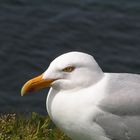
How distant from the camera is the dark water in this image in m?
10.2

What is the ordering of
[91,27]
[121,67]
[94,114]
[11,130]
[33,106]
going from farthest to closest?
[91,27], [121,67], [33,106], [11,130], [94,114]

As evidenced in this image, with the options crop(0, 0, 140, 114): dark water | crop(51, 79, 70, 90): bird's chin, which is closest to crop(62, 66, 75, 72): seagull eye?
crop(51, 79, 70, 90): bird's chin

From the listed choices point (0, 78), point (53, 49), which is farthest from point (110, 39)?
point (0, 78)

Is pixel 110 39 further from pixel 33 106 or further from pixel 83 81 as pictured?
pixel 83 81

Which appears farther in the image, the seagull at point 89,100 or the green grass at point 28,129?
the green grass at point 28,129

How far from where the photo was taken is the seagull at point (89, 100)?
5809 mm

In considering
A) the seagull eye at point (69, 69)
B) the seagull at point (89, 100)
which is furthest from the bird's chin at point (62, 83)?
the seagull eye at point (69, 69)

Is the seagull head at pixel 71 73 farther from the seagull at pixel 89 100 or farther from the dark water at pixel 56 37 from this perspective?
the dark water at pixel 56 37

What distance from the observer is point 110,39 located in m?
11.3

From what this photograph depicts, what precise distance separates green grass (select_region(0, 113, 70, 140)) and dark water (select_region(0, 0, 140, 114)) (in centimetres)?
234

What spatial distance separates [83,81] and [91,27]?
19.0 feet

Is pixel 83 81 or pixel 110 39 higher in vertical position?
pixel 83 81

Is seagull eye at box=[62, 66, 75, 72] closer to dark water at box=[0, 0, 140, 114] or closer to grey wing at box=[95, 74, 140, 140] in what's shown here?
grey wing at box=[95, 74, 140, 140]

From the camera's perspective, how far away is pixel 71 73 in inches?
232
